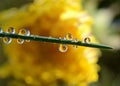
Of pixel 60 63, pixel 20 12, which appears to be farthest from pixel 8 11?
pixel 60 63

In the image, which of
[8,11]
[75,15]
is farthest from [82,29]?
[8,11]

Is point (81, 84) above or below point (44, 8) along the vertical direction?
below

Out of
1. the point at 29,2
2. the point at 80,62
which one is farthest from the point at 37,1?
the point at 80,62

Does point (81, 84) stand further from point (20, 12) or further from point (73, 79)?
point (20, 12)

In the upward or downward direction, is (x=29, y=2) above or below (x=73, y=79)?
above

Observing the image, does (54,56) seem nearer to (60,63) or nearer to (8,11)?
(60,63)
